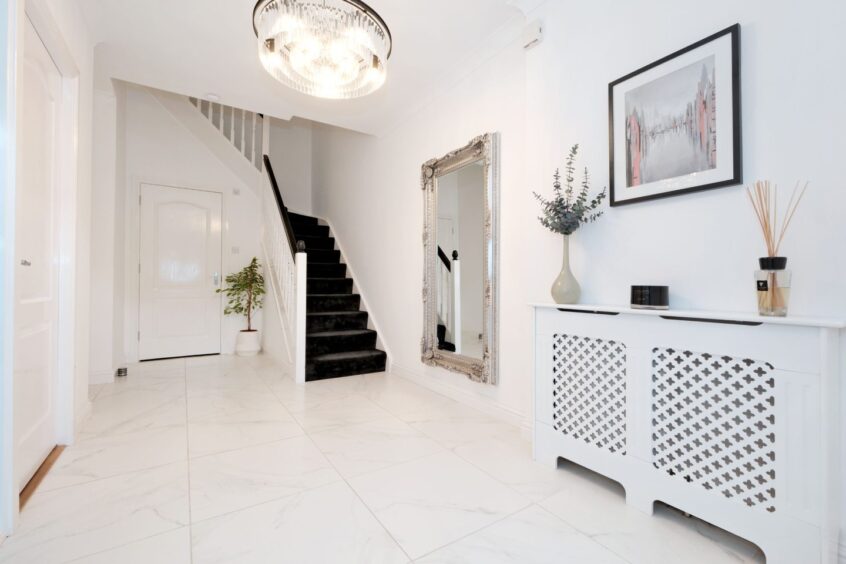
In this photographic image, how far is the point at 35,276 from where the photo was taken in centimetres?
182

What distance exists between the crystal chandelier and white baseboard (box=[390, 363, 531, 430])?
2272 millimetres

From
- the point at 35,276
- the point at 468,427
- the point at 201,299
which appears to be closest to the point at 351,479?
the point at 468,427

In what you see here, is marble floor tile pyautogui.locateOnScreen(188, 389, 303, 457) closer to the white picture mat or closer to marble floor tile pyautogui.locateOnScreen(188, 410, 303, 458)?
marble floor tile pyautogui.locateOnScreen(188, 410, 303, 458)

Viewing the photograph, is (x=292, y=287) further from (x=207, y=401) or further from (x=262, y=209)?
(x=262, y=209)

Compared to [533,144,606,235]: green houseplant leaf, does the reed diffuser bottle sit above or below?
below

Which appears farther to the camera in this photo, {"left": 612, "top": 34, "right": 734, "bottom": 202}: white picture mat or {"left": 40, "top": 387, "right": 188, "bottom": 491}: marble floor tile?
{"left": 40, "top": 387, "right": 188, "bottom": 491}: marble floor tile

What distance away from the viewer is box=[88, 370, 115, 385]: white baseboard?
11.3 ft

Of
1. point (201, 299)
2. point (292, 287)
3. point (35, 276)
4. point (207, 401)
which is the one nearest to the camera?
point (35, 276)

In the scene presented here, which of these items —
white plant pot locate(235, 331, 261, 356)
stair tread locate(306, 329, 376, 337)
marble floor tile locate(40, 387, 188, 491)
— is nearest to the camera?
marble floor tile locate(40, 387, 188, 491)

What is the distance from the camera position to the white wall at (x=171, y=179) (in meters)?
4.40

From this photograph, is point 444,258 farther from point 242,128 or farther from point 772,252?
point 242,128

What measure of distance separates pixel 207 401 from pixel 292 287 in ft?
4.14

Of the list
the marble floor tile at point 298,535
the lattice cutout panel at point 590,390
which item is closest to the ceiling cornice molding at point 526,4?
the lattice cutout panel at point 590,390

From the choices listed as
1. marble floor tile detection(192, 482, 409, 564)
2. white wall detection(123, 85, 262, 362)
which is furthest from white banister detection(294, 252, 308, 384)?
marble floor tile detection(192, 482, 409, 564)
